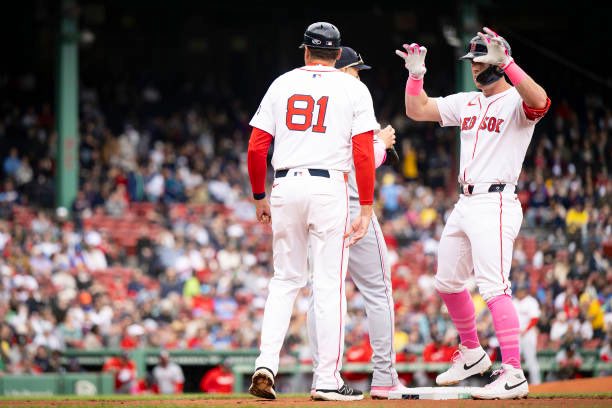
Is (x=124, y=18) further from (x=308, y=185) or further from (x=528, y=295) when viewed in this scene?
(x=308, y=185)

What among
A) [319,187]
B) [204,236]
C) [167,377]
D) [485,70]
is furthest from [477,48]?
[204,236]

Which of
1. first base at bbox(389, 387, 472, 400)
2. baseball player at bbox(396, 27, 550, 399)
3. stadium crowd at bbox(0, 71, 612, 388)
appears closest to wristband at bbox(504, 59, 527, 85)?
baseball player at bbox(396, 27, 550, 399)

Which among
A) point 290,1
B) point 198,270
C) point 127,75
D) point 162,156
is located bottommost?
point 198,270

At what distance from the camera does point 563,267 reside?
53.9ft

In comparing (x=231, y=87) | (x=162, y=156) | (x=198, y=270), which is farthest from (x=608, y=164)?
(x=231, y=87)

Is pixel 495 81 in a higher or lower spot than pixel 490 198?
higher

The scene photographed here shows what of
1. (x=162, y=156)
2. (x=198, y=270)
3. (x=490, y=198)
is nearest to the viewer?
(x=490, y=198)

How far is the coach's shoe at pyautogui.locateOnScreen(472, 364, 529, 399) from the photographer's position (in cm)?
610

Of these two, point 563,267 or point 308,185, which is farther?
point 563,267

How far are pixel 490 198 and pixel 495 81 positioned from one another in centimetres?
66

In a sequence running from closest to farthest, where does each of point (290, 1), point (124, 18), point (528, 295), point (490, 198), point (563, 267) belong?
point (490, 198) < point (528, 295) < point (563, 267) < point (290, 1) < point (124, 18)

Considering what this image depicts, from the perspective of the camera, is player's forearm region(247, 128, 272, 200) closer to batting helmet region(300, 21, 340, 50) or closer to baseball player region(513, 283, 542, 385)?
batting helmet region(300, 21, 340, 50)

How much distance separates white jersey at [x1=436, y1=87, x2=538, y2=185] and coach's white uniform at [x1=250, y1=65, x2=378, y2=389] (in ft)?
2.41

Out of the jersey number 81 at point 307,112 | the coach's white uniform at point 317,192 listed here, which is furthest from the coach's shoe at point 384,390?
the jersey number 81 at point 307,112
